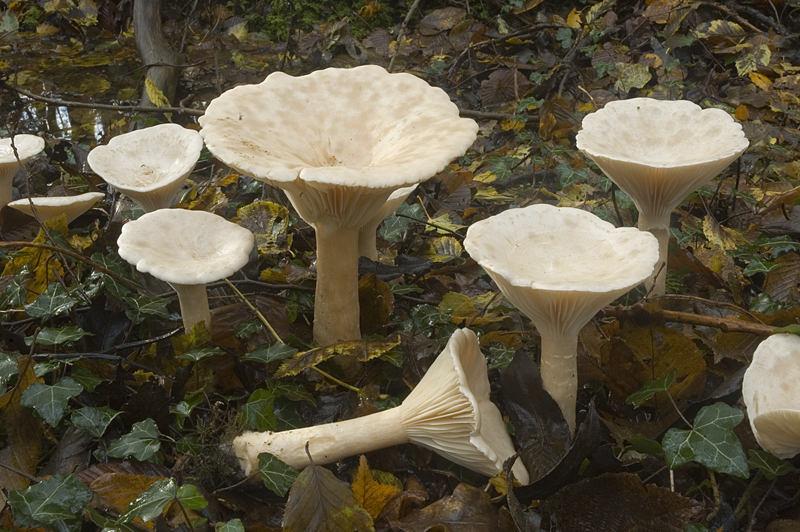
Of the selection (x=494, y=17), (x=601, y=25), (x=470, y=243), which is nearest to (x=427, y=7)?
(x=494, y=17)

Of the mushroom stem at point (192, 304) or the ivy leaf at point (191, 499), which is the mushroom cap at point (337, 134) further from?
the ivy leaf at point (191, 499)

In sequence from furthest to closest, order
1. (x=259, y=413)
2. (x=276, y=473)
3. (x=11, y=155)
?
(x=11, y=155)
(x=259, y=413)
(x=276, y=473)

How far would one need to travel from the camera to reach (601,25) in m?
6.76

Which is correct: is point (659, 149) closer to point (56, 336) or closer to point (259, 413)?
point (259, 413)

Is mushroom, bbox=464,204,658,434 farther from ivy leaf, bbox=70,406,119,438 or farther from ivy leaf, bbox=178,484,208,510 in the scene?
ivy leaf, bbox=70,406,119,438

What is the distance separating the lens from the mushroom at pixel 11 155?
361 centimetres

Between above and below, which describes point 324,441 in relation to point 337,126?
below

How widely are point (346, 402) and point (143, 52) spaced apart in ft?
17.5

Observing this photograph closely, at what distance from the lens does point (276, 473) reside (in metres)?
2.22

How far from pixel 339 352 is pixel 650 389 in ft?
4.35

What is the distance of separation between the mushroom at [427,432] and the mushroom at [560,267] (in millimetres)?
291

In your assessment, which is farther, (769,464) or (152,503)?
Answer: (769,464)

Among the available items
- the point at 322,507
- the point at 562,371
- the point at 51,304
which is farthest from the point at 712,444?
the point at 51,304

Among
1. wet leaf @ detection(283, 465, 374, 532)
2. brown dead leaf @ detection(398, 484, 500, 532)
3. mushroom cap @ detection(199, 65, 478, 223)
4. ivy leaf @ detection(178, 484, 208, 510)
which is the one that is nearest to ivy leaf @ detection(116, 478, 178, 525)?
ivy leaf @ detection(178, 484, 208, 510)
